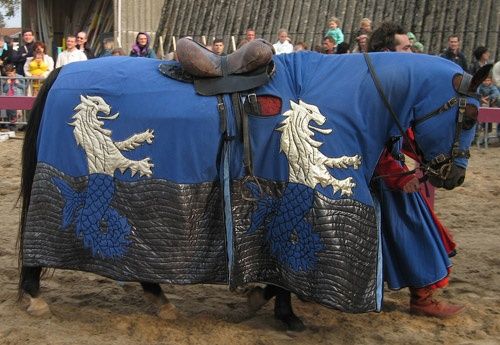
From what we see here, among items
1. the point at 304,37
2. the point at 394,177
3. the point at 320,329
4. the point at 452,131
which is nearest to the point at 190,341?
the point at 320,329

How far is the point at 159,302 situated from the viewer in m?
4.09

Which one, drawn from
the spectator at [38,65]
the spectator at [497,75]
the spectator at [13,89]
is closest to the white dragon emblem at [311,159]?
the spectator at [497,75]

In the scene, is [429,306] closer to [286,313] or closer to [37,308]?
[286,313]

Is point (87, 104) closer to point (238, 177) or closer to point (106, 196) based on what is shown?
point (106, 196)

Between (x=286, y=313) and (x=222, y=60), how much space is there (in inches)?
53.5

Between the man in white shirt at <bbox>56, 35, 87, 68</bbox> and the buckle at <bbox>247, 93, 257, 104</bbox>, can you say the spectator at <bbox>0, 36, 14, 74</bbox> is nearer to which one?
the man in white shirt at <bbox>56, 35, 87, 68</bbox>

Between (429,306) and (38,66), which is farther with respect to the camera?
(38,66)

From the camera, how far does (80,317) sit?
4109mm

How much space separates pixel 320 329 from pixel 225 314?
0.57m

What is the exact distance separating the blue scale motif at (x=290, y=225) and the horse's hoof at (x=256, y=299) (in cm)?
51

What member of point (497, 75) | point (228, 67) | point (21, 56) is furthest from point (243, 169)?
point (21, 56)

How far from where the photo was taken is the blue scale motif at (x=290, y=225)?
11.6 ft

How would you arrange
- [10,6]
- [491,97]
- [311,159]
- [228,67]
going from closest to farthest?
[311,159], [228,67], [491,97], [10,6]

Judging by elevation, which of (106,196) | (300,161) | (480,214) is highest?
(300,161)
